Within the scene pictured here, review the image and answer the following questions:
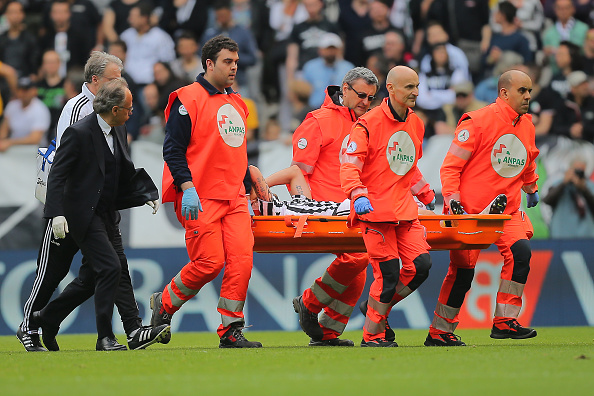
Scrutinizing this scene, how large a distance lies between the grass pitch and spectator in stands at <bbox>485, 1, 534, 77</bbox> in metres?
6.84

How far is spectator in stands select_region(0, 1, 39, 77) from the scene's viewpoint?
48.5 ft

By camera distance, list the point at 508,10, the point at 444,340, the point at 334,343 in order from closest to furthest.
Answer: the point at 444,340 → the point at 334,343 → the point at 508,10

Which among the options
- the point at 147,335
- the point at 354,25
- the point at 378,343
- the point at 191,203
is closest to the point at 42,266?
the point at 147,335

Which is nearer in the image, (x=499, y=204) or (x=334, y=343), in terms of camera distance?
(x=499, y=204)

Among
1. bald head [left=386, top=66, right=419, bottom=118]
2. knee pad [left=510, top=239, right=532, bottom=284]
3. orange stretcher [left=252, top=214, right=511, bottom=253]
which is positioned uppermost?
bald head [left=386, top=66, right=419, bottom=118]

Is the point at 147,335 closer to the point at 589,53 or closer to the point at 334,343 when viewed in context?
the point at 334,343

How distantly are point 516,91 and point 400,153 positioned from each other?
1313 mm

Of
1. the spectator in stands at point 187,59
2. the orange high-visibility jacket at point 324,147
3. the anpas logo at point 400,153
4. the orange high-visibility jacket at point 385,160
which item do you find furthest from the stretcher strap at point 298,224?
the spectator in stands at point 187,59

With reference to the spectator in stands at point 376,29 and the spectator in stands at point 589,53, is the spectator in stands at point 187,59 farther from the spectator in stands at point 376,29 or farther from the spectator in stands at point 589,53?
the spectator in stands at point 589,53

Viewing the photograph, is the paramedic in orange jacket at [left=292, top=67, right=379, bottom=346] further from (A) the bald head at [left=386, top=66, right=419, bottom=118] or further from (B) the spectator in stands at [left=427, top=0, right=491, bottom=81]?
(B) the spectator in stands at [left=427, top=0, right=491, bottom=81]

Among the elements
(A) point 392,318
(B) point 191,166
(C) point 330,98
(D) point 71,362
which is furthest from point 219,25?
(D) point 71,362

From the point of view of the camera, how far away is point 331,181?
28.8 ft

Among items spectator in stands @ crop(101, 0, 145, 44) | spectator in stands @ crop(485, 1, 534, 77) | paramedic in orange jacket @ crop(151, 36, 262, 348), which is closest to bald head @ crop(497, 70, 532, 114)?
paramedic in orange jacket @ crop(151, 36, 262, 348)

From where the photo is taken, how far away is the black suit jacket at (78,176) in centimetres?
726
